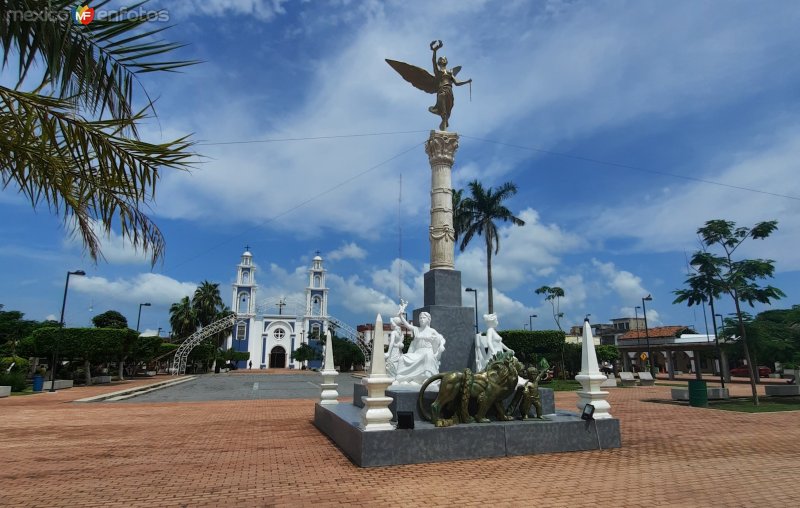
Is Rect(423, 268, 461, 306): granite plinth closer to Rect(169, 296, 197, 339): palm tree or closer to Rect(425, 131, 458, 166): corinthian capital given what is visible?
Rect(425, 131, 458, 166): corinthian capital

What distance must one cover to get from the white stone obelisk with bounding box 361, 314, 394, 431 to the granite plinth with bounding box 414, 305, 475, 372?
3.94 m

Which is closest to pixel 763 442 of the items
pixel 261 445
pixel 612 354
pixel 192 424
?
pixel 261 445

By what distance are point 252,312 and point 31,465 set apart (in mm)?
62095

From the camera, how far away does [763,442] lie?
10000 millimetres

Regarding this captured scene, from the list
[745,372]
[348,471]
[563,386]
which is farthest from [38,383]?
[745,372]

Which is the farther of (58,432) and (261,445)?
(58,432)

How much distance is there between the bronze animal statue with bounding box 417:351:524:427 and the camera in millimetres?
8758

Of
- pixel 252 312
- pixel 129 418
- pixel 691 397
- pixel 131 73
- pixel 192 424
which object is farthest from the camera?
pixel 252 312

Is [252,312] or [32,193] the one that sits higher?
[252,312]

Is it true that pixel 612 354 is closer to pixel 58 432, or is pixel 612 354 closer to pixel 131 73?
pixel 58 432

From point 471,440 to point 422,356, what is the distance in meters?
2.85

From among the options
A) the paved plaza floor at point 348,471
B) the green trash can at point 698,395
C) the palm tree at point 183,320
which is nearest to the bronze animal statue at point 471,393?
the paved plaza floor at point 348,471

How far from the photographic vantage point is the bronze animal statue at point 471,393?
876 cm

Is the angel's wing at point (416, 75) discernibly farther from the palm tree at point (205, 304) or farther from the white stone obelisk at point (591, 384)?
the palm tree at point (205, 304)
